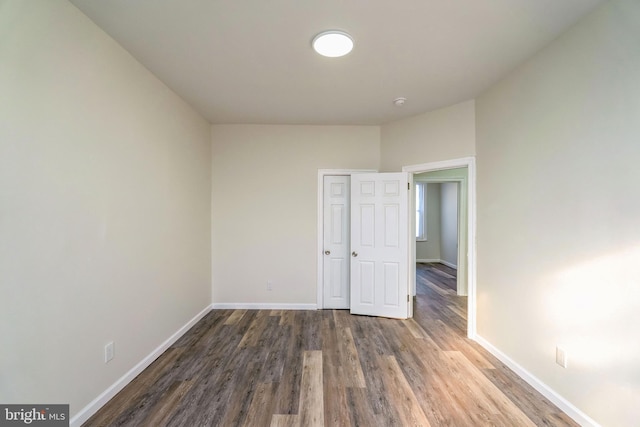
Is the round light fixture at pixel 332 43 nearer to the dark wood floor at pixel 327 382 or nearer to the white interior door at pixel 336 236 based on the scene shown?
the white interior door at pixel 336 236

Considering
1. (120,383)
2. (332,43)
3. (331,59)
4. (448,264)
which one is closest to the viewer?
(332,43)

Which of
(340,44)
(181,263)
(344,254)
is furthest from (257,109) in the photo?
(344,254)

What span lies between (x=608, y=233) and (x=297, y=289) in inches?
125

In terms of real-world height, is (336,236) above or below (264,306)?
above

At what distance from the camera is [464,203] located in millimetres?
4379

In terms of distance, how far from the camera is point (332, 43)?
1.84m

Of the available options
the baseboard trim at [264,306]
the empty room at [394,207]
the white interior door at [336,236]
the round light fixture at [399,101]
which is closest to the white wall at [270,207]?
the baseboard trim at [264,306]

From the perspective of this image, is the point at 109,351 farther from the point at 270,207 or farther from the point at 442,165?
the point at 442,165

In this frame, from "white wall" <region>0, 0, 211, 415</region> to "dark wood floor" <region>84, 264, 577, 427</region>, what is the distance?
418 mm

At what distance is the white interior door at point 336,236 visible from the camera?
3732 mm

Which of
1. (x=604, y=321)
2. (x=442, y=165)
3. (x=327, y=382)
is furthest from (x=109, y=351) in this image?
(x=442, y=165)

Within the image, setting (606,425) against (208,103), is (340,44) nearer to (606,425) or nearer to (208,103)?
(208,103)

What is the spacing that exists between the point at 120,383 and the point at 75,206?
1.41 metres

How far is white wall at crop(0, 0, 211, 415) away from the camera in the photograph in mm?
1292
